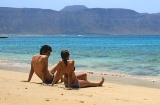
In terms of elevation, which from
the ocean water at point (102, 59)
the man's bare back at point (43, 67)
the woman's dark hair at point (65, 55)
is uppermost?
the woman's dark hair at point (65, 55)

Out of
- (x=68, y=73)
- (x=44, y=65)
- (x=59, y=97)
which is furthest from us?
(x=44, y=65)

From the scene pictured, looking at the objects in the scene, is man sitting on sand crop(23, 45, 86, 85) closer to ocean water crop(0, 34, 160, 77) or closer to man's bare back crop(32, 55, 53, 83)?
man's bare back crop(32, 55, 53, 83)

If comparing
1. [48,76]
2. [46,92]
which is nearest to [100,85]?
[48,76]

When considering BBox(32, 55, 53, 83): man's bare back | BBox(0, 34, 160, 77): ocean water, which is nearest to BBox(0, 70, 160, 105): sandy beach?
Result: BBox(32, 55, 53, 83): man's bare back

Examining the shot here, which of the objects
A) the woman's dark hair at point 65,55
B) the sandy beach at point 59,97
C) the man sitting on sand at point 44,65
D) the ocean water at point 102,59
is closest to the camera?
the sandy beach at point 59,97

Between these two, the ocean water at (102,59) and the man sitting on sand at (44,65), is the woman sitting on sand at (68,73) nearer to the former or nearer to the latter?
the man sitting on sand at (44,65)

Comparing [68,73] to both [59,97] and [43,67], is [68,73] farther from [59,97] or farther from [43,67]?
[59,97]

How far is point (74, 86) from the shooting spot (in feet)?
27.1

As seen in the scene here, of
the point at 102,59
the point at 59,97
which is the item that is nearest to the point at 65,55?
the point at 59,97

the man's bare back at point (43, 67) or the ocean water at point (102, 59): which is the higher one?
the man's bare back at point (43, 67)

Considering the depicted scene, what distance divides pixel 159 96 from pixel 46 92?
7.86ft

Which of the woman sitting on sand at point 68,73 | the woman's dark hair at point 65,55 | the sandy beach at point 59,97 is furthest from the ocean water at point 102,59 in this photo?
the sandy beach at point 59,97

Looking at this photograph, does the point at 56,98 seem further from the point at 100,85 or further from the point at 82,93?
the point at 100,85

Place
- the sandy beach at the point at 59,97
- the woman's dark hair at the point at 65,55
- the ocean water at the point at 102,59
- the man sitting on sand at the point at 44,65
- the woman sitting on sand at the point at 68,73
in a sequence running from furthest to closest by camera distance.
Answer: the ocean water at the point at 102,59
the man sitting on sand at the point at 44,65
the woman sitting on sand at the point at 68,73
the woman's dark hair at the point at 65,55
the sandy beach at the point at 59,97
